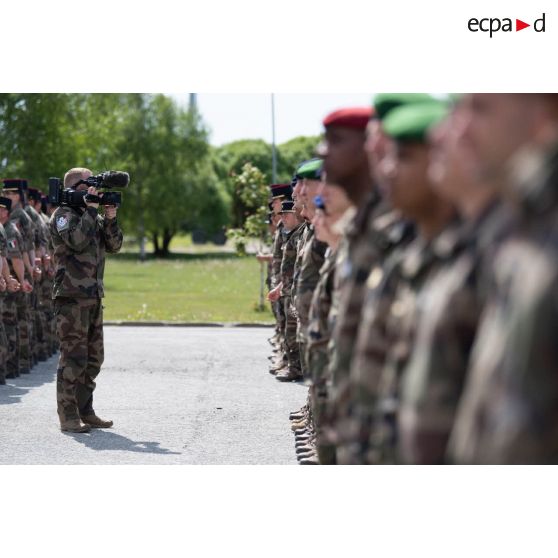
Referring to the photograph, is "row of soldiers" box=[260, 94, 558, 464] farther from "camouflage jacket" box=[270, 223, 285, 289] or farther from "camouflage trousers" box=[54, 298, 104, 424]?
"camouflage jacket" box=[270, 223, 285, 289]

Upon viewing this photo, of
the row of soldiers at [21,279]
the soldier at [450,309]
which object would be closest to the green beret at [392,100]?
the soldier at [450,309]

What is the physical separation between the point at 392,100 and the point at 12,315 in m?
9.72

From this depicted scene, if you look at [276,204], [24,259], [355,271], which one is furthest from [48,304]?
[355,271]

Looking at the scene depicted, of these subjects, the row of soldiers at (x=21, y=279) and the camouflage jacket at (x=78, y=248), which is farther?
the row of soldiers at (x=21, y=279)

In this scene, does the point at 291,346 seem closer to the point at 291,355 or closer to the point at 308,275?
the point at 291,355

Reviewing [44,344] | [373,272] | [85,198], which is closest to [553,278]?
[373,272]

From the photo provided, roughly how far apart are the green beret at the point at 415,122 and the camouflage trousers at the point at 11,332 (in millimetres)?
10072

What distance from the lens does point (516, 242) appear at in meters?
2.34

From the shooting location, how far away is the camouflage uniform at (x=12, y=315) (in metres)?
12.9

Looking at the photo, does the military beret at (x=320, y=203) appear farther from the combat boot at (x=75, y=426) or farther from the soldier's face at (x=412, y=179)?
the combat boot at (x=75, y=426)

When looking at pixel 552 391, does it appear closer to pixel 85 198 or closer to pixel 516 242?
pixel 516 242

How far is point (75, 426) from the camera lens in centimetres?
956

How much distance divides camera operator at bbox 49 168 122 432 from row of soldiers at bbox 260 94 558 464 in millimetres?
5201

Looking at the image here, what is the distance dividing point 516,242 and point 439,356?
541 millimetres
